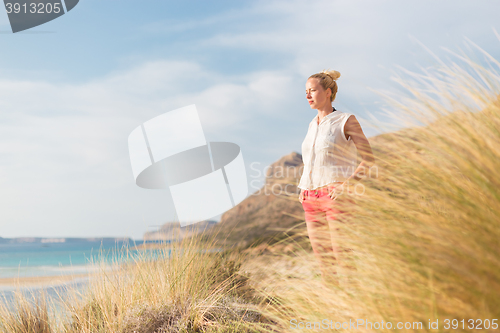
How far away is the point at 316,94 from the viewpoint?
8.57 ft

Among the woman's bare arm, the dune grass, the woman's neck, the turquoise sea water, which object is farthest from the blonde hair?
the turquoise sea water

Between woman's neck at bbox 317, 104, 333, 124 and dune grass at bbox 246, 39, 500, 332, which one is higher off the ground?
woman's neck at bbox 317, 104, 333, 124

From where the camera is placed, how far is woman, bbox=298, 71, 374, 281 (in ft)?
7.18

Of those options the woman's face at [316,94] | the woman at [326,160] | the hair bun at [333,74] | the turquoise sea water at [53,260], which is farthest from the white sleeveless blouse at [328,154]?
the turquoise sea water at [53,260]

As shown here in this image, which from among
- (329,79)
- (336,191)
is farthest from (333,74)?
(336,191)

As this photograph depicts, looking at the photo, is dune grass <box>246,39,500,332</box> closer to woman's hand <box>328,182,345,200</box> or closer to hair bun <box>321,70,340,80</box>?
woman's hand <box>328,182,345,200</box>

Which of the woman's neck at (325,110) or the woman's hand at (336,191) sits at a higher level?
the woman's neck at (325,110)

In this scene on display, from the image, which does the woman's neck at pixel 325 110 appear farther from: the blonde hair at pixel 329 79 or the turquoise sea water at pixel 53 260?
the turquoise sea water at pixel 53 260

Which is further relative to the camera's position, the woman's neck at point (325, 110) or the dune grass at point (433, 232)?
the woman's neck at point (325, 110)

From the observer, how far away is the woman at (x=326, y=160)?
2188mm

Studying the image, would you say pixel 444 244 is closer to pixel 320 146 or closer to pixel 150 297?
pixel 320 146

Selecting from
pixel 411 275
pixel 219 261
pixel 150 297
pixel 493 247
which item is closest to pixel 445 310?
pixel 411 275

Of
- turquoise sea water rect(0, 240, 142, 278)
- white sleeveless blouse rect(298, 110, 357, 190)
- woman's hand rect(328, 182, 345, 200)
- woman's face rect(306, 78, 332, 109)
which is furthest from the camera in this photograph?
turquoise sea water rect(0, 240, 142, 278)

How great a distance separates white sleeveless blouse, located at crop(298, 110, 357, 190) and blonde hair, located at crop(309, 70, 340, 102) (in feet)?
0.70
